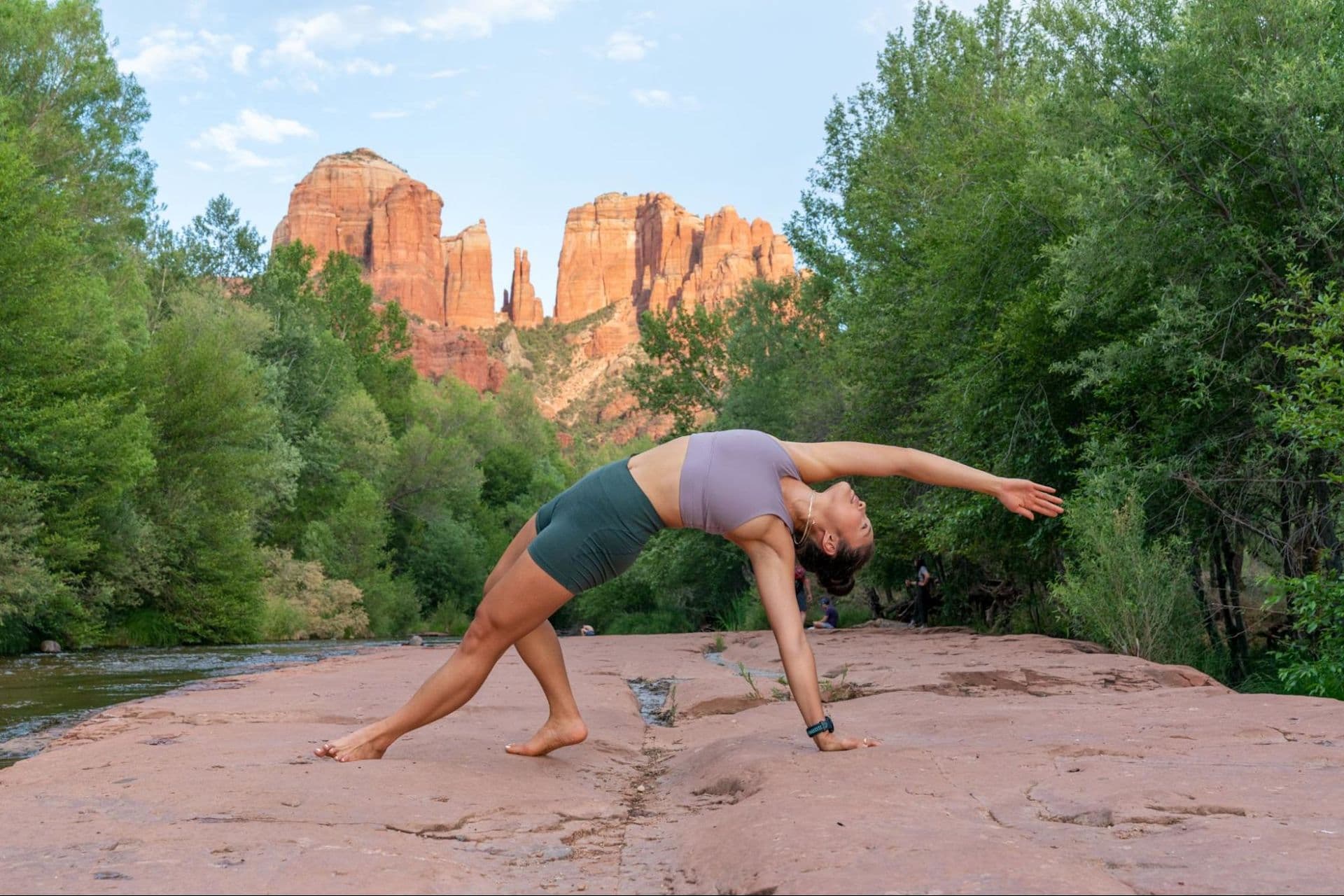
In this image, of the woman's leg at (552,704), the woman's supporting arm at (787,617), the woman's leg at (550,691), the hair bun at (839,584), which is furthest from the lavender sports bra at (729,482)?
the woman's leg at (552,704)

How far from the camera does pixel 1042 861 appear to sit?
2.66 meters

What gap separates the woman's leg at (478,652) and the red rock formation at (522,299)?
16714 cm

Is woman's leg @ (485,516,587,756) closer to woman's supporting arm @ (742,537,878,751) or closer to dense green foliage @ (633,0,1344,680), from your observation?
woman's supporting arm @ (742,537,878,751)

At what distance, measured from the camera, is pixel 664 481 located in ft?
13.8

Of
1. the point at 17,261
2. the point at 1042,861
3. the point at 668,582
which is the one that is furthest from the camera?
the point at 668,582

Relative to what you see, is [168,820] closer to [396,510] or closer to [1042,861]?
[1042,861]

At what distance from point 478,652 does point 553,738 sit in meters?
0.78

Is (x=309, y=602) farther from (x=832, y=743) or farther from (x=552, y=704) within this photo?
(x=832, y=743)

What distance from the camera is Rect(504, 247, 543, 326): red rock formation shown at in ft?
561

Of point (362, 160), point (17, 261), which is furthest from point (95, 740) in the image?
point (362, 160)

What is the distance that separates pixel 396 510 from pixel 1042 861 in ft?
168

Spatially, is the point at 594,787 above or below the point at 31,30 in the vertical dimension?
below

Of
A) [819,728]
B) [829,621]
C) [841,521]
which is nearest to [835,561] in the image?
[841,521]

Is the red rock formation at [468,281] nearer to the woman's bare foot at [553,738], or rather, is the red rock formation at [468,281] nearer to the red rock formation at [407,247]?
the red rock formation at [407,247]
